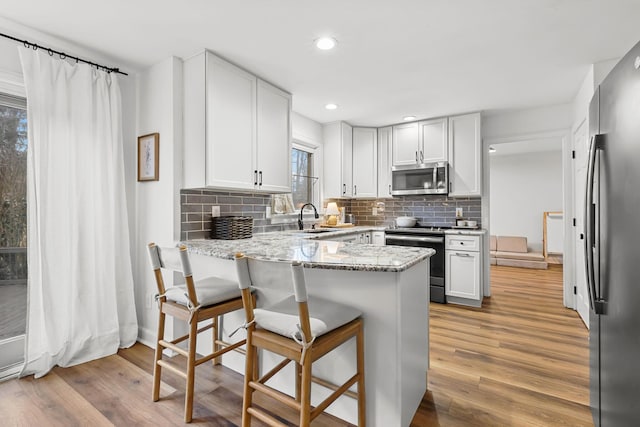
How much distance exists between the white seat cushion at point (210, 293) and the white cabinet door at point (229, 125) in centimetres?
89

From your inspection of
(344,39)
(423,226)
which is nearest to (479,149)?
(423,226)

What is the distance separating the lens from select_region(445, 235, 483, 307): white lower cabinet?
3.80 meters

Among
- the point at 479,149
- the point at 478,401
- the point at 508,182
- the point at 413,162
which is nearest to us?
the point at 478,401

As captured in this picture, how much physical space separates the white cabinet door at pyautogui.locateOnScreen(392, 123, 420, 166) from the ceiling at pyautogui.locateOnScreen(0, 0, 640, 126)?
3.83 ft

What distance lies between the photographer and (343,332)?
1.48 m

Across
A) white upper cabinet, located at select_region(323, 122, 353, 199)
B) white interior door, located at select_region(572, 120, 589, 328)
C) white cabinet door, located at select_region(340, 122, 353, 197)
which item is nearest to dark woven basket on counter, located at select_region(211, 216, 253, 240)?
white upper cabinet, located at select_region(323, 122, 353, 199)

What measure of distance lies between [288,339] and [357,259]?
1.77 ft

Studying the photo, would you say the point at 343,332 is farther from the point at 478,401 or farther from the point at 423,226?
the point at 423,226

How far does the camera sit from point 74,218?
7.70 feet

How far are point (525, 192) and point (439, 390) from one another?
6.42m

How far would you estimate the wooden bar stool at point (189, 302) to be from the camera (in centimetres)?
174

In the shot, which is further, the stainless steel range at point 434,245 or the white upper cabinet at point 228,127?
the stainless steel range at point 434,245

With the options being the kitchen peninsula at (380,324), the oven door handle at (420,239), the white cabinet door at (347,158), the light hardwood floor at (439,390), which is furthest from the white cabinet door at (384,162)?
the kitchen peninsula at (380,324)

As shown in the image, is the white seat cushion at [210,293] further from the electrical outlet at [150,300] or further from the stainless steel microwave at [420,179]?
the stainless steel microwave at [420,179]
